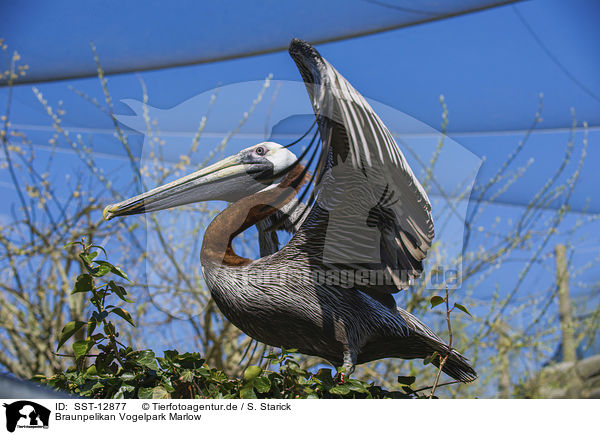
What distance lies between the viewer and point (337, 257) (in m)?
1.01

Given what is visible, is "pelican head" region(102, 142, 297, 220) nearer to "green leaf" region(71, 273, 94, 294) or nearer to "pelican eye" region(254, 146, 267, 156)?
"pelican eye" region(254, 146, 267, 156)

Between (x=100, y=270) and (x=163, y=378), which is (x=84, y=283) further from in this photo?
(x=163, y=378)

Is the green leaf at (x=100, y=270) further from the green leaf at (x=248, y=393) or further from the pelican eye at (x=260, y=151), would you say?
the pelican eye at (x=260, y=151)

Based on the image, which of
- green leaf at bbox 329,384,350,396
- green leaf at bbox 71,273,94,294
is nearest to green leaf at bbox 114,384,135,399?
green leaf at bbox 71,273,94,294

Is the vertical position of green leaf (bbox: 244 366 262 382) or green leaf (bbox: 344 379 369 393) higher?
green leaf (bbox: 244 366 262 382)

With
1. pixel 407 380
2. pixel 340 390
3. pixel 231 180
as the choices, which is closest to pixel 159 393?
pixel 340 390

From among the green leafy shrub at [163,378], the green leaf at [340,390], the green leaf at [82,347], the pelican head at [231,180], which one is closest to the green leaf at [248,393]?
the green leafy shrub at [163,378]

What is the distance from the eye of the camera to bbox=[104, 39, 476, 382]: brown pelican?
37.1 inches
